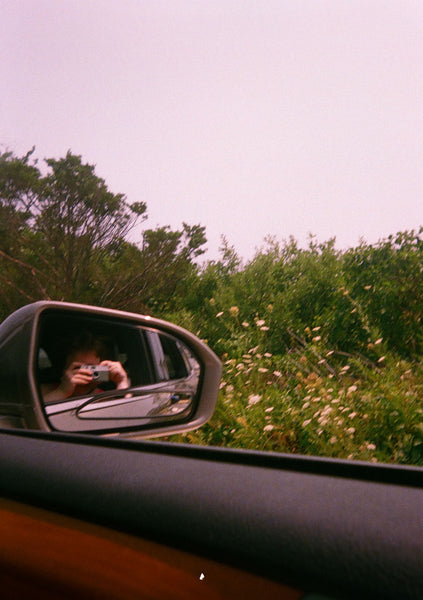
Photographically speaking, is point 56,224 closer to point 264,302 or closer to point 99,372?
point 264,302

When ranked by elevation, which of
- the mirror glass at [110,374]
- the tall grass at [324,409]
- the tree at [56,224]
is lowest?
the tall grass at [324,409]

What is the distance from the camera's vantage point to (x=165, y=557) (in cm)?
101

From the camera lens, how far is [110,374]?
2580 millimetres

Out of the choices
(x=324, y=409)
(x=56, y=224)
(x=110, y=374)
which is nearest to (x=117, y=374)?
(x=110, y=374)

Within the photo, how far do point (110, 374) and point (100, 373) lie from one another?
16cm

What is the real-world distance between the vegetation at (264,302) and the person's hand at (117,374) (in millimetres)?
1966

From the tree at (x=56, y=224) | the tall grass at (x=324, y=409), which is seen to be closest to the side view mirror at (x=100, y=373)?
the tall grass at (x=324, y=409)

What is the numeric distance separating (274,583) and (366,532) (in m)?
0.18

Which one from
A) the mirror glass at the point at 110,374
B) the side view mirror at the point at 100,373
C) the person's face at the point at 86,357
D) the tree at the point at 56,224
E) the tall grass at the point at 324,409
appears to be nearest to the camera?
the side view mirror at the point at 100,373

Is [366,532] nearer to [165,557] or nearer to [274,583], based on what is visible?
[274,583]

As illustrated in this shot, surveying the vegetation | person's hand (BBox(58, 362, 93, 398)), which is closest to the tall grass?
the vegetation

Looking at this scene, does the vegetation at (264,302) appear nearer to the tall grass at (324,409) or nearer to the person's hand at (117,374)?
the tall grass at (324,409)

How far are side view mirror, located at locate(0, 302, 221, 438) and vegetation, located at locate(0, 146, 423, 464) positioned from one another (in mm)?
1640

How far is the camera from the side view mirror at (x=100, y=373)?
2.06m
